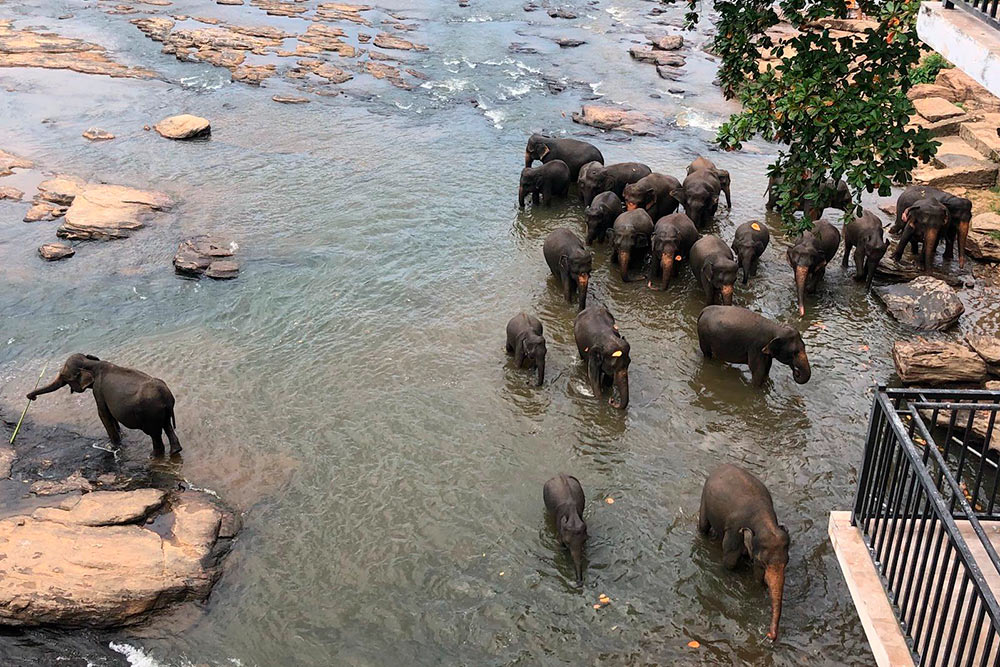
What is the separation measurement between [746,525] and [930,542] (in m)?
2.99

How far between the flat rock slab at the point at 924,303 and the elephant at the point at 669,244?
2.96 meters

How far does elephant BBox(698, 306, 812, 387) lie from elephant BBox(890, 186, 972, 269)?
450cm

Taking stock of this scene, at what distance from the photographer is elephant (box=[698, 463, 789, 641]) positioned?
816 centimetres

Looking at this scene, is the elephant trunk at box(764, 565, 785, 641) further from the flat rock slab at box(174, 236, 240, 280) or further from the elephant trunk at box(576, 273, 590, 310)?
the flat rock slab at box(174, 236, 240, 280)

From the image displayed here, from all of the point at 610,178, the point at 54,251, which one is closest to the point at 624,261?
the point at 610,178

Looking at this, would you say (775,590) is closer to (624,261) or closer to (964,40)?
(964,40)

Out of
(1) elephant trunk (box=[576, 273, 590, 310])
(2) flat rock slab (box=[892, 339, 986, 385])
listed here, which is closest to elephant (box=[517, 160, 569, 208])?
(1) elephant trunk (box=[576, 273, 590, 310])

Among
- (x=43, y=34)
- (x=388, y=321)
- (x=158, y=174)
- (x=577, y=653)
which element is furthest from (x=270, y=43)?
(x=577, y=653)

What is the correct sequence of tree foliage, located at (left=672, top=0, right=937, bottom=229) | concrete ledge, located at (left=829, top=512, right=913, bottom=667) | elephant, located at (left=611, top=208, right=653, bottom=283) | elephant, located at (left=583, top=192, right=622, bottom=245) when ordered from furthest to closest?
1. elephant, located at (left=583, top=192, right=622, bottom=245)
2. elephant, located at (left=611, top=208, right=653, bottom=283)
3. tree foliage, located at (left=672, top=0, right=937, bottom=229)
4. concrete ledge, located at (left=829, top=512, right=913, bottom=667)

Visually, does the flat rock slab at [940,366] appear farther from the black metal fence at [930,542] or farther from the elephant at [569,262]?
the black metal fence at [930,542]

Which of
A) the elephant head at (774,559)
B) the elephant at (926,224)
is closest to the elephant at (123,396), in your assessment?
the elephant head at (774,559)

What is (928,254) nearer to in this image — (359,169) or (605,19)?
(359,169)

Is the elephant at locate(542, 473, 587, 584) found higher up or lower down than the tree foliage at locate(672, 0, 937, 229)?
lower down

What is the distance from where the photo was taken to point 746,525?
332 inches
